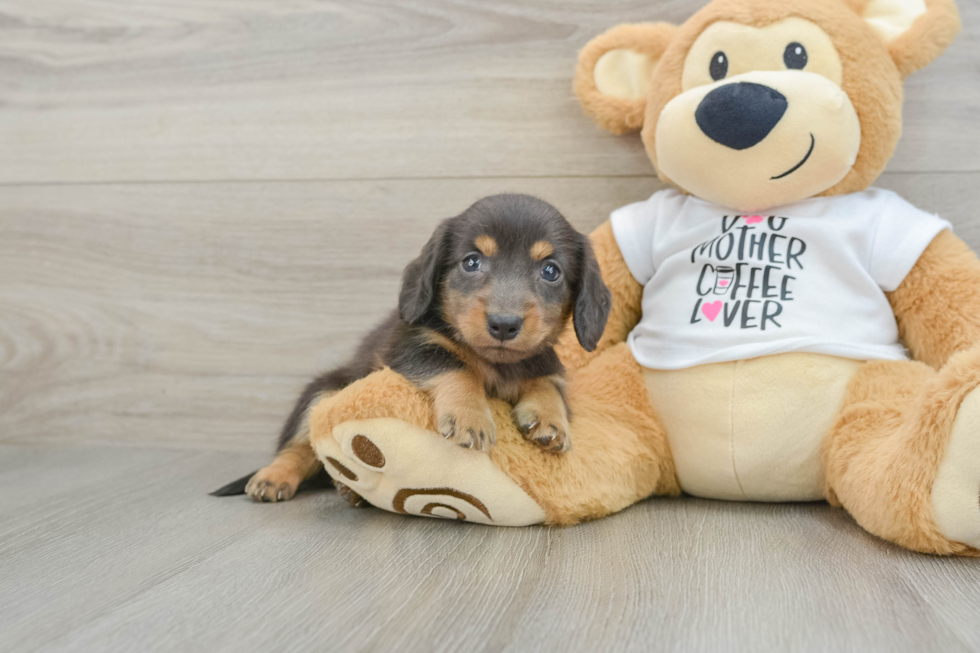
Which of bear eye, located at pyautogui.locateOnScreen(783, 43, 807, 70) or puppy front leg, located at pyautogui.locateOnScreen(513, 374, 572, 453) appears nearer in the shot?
puppy front leg, located at pyautogui.locateOnScreen(513, 374, 572, 453)

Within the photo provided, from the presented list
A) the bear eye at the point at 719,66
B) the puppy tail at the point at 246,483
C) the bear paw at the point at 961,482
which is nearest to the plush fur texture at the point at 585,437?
the puppy tail at the point at 246,483

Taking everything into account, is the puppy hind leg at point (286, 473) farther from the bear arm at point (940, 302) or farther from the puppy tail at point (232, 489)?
the bear arm at point (940, 302)

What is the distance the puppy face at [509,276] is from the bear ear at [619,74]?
0.51 metres

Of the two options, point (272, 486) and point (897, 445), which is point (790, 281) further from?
point (272, 486)

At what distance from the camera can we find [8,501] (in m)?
1.98

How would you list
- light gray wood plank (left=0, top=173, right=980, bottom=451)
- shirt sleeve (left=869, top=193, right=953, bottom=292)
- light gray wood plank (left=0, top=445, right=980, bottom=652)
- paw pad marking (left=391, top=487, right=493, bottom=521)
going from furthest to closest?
light gray wood plank (left=0, top=173, right=980, bottom=451)
shirt sleeve (left=869, top=193, right=953, bottom=292)
paw pad marking (left=391, top=487, right=493, bottom=521)
light gray wood plank (left=0, top=445, right=980, bottom=652)

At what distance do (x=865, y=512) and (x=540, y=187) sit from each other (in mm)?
1388

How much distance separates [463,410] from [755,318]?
31.1 inches

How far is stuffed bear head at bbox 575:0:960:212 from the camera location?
173cm

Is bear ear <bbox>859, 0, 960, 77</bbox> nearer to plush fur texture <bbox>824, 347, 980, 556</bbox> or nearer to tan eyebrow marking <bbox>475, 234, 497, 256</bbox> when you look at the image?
plush fur texture <bbox>824, 347, 980, 556</bbox>

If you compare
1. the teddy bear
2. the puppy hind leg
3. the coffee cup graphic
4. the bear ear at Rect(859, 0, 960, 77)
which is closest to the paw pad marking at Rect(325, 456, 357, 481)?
the teddy bear

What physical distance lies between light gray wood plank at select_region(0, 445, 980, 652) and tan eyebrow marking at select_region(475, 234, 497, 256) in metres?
0.64

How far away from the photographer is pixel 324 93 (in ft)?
8.29

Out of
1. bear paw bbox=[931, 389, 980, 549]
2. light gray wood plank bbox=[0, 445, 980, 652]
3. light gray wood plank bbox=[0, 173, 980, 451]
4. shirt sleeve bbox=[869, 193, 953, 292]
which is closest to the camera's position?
light gray wood plank bbox=[0, 445, 980, 652]
